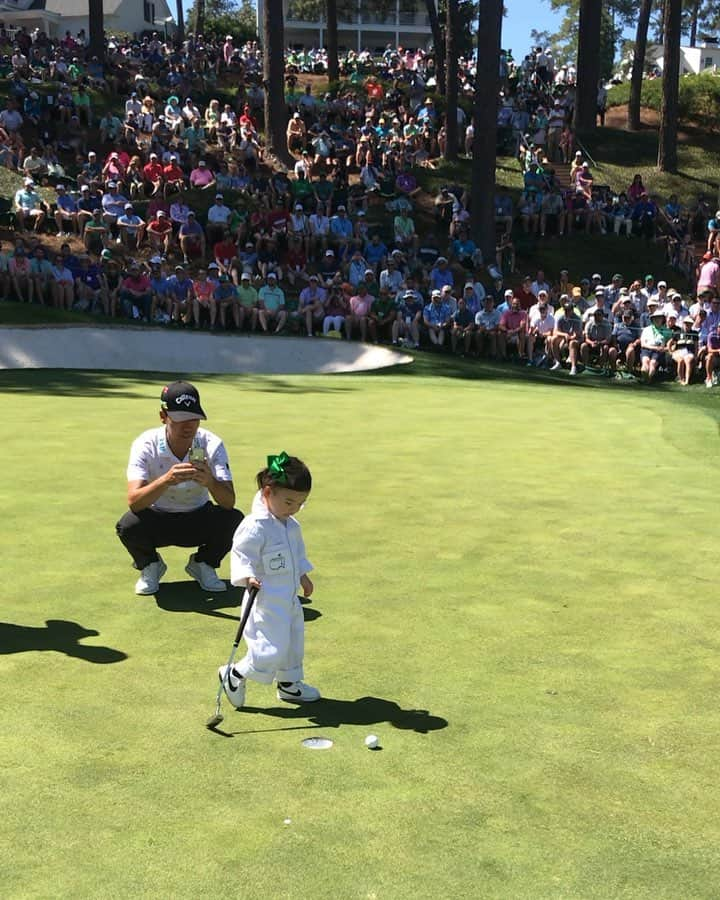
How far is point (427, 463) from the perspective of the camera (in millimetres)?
12227

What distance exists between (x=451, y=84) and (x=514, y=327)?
50.7ft

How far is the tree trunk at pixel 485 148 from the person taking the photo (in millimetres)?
31656

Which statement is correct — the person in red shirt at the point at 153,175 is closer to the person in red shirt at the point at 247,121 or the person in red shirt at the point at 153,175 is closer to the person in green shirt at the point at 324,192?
the person in green shirt at the point at 324,192

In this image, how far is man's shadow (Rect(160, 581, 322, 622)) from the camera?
724cm

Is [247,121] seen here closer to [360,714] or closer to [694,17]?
[360,714]

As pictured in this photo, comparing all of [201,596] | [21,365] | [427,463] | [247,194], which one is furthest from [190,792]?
[247,194]

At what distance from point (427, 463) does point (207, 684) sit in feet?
21.0

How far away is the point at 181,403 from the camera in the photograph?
7.18 meters

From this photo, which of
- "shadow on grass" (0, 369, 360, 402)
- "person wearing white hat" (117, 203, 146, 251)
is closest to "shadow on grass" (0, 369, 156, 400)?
"shadow on grass" (0, 369, 360, 402)

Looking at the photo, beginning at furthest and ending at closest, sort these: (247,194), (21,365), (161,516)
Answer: (247,194)
(21,365)
(161,516)

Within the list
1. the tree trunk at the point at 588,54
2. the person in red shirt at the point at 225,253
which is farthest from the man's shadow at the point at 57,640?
the tree trunk at the point at 588,54

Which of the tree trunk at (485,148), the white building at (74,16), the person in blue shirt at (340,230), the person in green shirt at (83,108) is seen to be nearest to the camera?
the person in blue shirt at (340,230)

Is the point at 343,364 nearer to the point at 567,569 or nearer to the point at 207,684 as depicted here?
the point at 567,569

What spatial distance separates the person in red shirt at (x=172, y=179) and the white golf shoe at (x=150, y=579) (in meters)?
24.5
